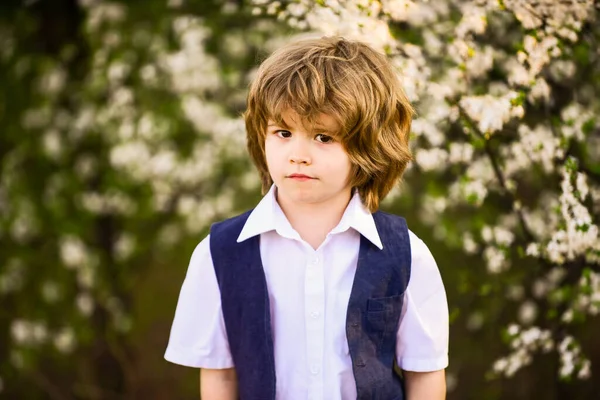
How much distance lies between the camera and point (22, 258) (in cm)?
406

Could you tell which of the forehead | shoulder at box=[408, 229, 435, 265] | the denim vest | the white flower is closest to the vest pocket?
the denim vest

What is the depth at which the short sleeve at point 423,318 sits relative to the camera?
179cm

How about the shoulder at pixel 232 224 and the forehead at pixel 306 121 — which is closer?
the forehead at pixel 306 121

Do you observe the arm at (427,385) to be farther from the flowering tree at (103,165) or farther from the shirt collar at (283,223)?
the flowering tree at (103,165)

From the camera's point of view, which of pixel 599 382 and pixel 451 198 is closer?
pixel 451 198

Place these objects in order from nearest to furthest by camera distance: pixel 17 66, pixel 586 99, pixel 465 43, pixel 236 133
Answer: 1. pixel 465 43
2. pixel 586 99
3. pixel 236 133
4. pixel 17 66

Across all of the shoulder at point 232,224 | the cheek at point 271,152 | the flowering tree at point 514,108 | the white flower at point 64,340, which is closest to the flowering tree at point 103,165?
the white flower at point 64,340

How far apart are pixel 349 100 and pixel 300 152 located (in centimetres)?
18

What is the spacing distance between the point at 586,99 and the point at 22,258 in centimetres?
323

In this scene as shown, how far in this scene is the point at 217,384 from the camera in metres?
1.82

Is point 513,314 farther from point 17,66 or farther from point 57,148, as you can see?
point 17,66

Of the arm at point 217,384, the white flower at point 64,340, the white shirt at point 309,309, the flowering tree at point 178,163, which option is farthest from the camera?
the white flower at point 64,340

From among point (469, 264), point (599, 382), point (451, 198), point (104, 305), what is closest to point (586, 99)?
point (451, 198)

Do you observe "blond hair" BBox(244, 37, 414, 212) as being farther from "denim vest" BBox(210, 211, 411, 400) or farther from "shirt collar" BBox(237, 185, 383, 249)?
"denim vest" BBox(210, 211, 411, 400)
